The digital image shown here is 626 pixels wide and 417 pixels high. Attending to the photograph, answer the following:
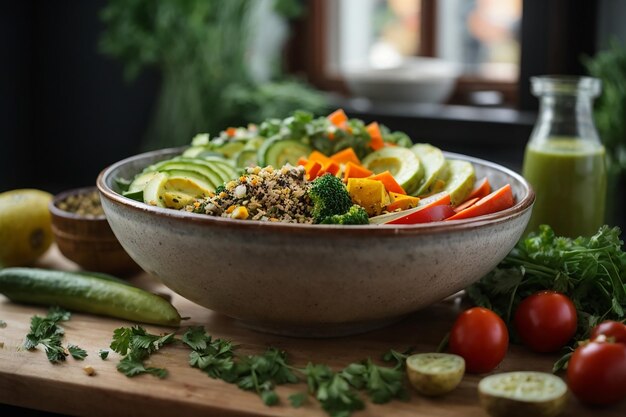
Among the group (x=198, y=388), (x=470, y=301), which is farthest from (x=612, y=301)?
(x=198, y=388)

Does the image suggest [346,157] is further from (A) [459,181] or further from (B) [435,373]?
(B) [435,373]

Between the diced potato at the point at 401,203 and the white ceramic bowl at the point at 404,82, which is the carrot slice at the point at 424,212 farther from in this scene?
the white ceramic bowl at the point at 404,82

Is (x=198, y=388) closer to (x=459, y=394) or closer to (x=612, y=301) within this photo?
(x=459, y=394)

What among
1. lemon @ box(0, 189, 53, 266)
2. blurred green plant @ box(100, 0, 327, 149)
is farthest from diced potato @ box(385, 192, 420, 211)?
blurred green plant @ box(100, 0, 327, 149)

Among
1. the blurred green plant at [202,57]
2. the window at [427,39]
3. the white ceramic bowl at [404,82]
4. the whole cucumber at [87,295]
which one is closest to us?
the whole cucumber at [87,295]

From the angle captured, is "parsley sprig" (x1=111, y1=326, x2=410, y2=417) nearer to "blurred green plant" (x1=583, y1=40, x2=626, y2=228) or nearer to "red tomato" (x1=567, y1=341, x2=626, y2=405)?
"red tomato" (x1=567, y1=341, x2=626, y2=405)

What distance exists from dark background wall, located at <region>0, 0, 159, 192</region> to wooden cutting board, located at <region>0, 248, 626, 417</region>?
3.45 meters

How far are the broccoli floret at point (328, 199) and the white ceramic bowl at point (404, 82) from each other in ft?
9.19

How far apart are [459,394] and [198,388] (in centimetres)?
49

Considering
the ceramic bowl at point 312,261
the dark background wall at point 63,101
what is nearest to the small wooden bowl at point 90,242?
the ceramic bowl at point 312,261

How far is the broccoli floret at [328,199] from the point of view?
1640mm

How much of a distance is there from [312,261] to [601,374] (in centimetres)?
55

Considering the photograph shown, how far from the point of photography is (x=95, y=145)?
5344 mm

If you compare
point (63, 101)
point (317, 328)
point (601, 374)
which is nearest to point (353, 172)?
point (317, 328)
